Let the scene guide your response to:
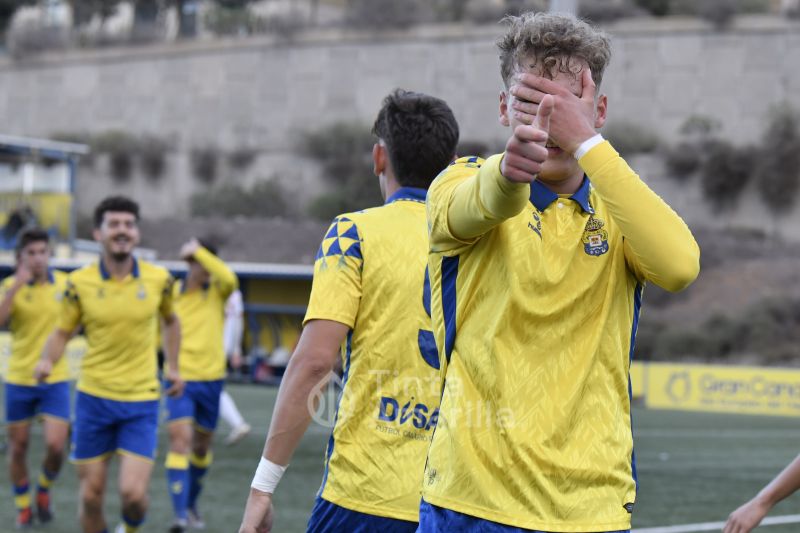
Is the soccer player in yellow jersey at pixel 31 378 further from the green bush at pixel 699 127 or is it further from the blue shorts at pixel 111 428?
the green bush at pixel 699 127

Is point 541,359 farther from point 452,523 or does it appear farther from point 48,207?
point 48,207

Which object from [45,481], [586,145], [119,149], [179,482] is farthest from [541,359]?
[119,149]

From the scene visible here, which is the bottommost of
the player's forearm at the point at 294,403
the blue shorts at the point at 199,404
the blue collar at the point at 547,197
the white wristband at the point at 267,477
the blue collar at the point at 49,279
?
the blue shorts at the point at 199,404

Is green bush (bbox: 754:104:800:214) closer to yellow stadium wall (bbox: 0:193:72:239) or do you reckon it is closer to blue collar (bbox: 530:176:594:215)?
yellow stadium wall (bbox: 0:193:72:239)

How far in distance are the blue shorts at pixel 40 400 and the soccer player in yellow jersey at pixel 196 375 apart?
99 cm

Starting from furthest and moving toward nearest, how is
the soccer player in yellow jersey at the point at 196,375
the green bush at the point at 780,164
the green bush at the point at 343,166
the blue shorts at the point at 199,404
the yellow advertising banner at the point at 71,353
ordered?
1. the green bush at the point at 343,166
2. the green bush at the point at 780,164
3. the yellow advertising banner at the point at 71,353
4. the blue shorts at the point at 199,404
5. the soccer player in yellow jersey at the point at 196,375

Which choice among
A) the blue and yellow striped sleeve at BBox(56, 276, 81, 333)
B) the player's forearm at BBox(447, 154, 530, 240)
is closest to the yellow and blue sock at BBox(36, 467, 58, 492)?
the blue and yellow striped sleeve at BBox(56, 276, 81, 333)

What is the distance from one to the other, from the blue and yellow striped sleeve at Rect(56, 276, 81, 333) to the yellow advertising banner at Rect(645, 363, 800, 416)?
1704 cm

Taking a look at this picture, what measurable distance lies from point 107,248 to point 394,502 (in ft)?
15.4

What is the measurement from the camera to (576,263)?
2832 mm

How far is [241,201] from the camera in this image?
50.8 m

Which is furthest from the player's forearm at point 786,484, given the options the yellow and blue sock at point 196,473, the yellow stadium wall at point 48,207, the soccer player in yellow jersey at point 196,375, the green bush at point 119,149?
the green bush at point 119,149

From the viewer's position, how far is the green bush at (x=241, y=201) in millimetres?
50688

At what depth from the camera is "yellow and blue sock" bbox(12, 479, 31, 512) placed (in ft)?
31.0
